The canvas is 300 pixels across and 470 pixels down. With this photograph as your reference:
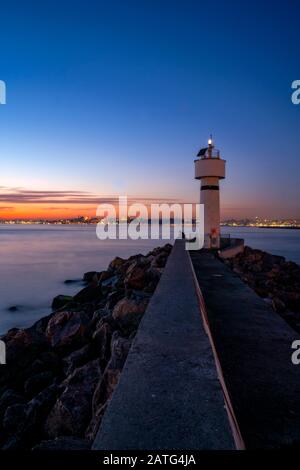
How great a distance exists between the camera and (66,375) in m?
4.48

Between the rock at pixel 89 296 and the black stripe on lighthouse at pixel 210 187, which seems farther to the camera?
the black stripe on lighthouse at pixel 210 187

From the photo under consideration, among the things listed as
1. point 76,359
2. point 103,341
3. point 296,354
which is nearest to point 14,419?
point 76,359

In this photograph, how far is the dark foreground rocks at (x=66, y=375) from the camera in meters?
3.28

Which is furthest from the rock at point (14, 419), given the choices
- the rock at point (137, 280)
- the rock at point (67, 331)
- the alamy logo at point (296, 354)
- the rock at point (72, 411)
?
the rock at point (137, 280)

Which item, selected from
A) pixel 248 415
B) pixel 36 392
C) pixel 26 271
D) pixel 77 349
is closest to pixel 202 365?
pixel 248 415

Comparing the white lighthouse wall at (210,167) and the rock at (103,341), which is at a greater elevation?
the white lighthouse wall at (210,167)

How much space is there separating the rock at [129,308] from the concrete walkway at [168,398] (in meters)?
1.71

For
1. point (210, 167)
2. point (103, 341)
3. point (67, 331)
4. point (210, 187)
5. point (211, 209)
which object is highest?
point (210, 167)

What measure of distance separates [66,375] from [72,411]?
121 cm

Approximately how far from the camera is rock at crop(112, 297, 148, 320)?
16.3ft

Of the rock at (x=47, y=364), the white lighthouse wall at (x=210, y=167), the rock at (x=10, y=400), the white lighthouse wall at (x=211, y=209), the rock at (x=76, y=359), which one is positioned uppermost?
the white lighthouse wall at (x=210, y=167)

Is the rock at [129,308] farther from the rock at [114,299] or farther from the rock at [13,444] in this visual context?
the rock at [13,444]

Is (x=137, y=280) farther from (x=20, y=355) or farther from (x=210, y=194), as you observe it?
(x=210, y=194)
